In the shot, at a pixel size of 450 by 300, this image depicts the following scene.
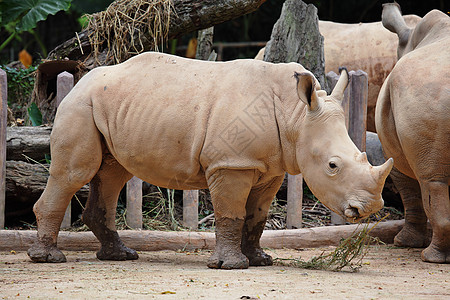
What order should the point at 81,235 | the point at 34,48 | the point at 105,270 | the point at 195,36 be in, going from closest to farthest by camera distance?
the point at 105,270 < the point at 81,235 < the point at 195,36 < the point at 34,48

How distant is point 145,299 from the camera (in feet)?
10.7

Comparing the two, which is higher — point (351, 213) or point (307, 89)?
point (307, 89)

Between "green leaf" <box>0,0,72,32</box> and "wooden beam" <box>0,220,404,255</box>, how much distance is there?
5530mm

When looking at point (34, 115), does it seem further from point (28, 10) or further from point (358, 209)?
point (28, 10)

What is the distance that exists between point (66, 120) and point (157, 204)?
201 centimetres

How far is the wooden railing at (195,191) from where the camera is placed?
5.90 metres

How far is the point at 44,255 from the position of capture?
194 inches

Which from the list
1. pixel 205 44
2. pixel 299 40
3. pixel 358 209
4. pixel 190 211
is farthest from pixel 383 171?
pixel 205 44

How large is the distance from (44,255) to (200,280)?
1.61m

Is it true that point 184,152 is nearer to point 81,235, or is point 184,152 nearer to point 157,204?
point 81,235

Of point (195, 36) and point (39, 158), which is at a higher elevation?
point (195, 36)

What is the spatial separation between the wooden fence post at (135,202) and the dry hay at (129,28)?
1757 mm

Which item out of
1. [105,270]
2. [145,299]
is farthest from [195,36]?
[145,299]

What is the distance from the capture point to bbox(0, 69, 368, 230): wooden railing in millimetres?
5898
